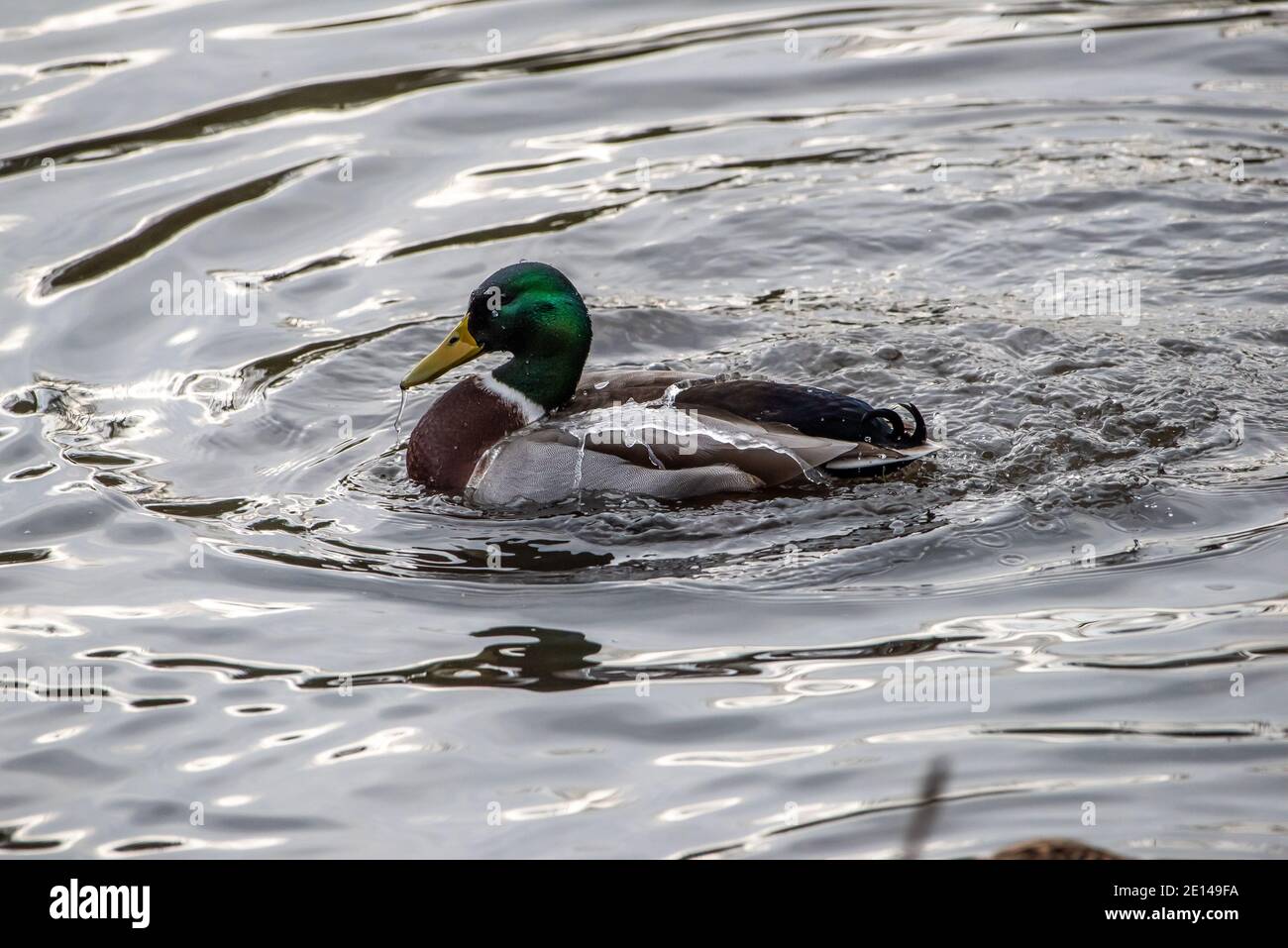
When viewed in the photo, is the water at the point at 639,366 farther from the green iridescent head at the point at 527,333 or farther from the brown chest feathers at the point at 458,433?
the green iridescent head at the point at 527,333

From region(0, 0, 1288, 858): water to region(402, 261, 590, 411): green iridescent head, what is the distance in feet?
2.47

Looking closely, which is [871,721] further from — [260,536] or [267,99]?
[267,99]

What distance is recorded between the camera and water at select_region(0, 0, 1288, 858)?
579 cm

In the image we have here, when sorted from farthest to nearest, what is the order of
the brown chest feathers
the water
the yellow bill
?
1. the yellow bill
2. the brown chest feathers
3. the water

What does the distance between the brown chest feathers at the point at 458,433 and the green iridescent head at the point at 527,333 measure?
0.47 ft

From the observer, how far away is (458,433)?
8297mm

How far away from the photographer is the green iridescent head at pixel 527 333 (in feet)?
27.2

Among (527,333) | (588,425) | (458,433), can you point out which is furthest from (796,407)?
(458,433)

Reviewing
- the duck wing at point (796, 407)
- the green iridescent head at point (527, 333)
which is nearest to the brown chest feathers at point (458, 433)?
the green iridescent head at point (527, 333)

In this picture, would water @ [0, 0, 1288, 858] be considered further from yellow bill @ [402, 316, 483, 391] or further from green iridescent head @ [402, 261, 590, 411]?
green iridescent head @ [402, 261, 590, 411]

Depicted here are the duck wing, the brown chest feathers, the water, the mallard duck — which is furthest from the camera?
the brown chest feathers

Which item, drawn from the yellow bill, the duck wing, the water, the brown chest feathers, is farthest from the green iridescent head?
the water

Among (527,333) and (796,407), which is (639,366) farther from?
(796,407)

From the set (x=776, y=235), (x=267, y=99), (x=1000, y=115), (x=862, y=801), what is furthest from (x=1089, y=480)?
(x=267, y=99)
